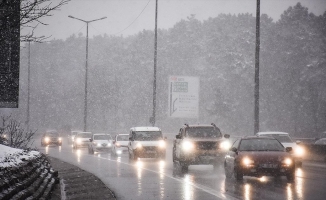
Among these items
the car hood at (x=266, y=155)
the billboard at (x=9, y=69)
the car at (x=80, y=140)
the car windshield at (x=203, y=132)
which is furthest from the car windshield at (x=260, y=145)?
the car at (x=80, y=140)

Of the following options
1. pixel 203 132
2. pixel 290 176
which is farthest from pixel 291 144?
pixel 290 176

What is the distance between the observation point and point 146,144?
33.6 m

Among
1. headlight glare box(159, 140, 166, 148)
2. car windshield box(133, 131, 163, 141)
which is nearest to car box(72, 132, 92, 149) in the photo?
car windshield box(133, 131, 163, 141)

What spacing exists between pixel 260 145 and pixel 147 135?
15531 mm

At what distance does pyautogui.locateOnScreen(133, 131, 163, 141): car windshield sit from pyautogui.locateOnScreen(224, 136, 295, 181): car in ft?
48.8

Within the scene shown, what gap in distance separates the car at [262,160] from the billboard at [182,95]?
34498 millimetres

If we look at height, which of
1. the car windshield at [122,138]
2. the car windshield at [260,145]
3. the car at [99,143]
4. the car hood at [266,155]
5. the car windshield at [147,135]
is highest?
the car windshield at [260,145]

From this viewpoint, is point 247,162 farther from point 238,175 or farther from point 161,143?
point 161,143

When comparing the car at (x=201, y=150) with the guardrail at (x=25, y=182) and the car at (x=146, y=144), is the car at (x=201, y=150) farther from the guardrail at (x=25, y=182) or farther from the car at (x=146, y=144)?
the guardrail at (x=25, y=182)

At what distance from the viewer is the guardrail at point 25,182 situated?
30.7 ft

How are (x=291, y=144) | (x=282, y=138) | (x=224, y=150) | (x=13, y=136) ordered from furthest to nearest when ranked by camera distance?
1. (x=282, y=138)
2. (x=291, y=144)
3. (x=224, y=150)
4. (x=13, y=136)

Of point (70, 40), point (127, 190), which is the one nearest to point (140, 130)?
point (127, 190)

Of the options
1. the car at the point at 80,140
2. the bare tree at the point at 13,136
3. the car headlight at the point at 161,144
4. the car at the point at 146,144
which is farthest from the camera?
the car at the point at 80,140

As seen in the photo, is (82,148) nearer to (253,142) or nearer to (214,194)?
(253,142)
